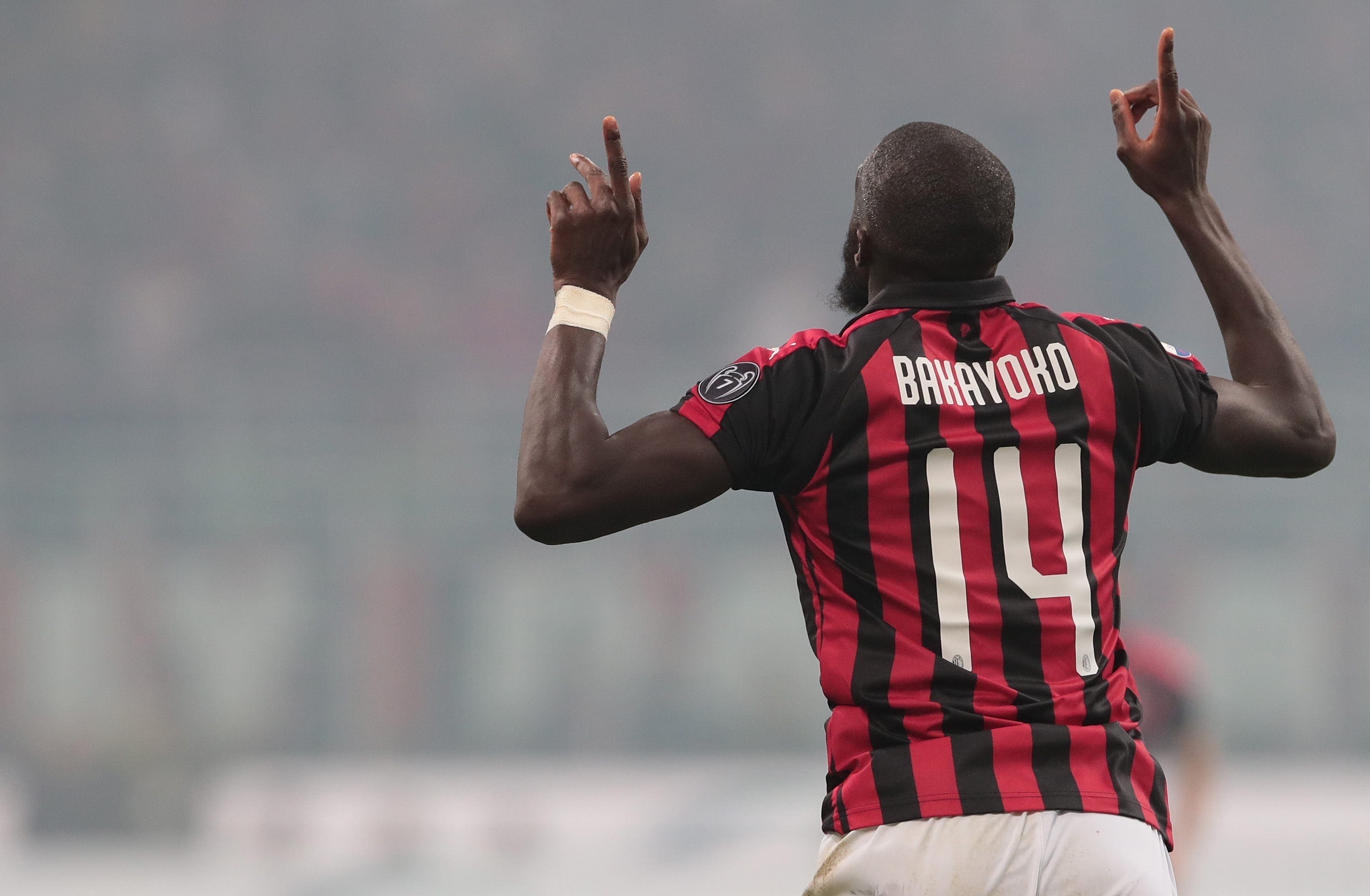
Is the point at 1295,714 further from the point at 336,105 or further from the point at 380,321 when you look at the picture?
the point at 336,105

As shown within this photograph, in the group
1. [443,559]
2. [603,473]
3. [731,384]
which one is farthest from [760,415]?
[443,559]

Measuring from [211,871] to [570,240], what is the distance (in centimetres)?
611

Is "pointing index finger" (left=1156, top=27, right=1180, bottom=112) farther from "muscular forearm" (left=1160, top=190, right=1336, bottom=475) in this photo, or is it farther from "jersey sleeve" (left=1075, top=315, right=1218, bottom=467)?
"jersey sleeve" (left=1075, top=315, right=1218, bottom=467)

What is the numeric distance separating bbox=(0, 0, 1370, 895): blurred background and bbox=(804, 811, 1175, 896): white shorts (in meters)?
3.61

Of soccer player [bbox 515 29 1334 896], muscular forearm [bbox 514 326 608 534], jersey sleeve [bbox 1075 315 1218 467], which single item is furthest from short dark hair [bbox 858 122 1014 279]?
muscular forearm [bbox 514 326 608 534]

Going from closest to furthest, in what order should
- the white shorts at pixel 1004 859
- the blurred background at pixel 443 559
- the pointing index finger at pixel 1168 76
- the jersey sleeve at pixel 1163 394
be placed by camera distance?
the white shorts at pixel 1004 859 < the jersey sleeve at pixel 1163 394 < the pointing index finger at pixel 1168 76 < the blurred background at pixel 443 559

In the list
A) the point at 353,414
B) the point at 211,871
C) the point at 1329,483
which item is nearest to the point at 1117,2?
the point at 1329,483

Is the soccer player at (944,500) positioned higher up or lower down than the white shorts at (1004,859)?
higher up

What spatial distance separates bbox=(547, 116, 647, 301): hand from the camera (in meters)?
1.45

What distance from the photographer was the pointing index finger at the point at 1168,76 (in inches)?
58.9

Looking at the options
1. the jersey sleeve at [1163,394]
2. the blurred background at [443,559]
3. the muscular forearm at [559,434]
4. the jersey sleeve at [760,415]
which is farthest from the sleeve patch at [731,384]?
the blurred background at [443,559]

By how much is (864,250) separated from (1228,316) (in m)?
0.43

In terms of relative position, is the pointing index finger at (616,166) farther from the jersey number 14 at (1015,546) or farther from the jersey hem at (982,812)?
the jersey hem at (982,812)

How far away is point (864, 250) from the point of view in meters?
1.47
